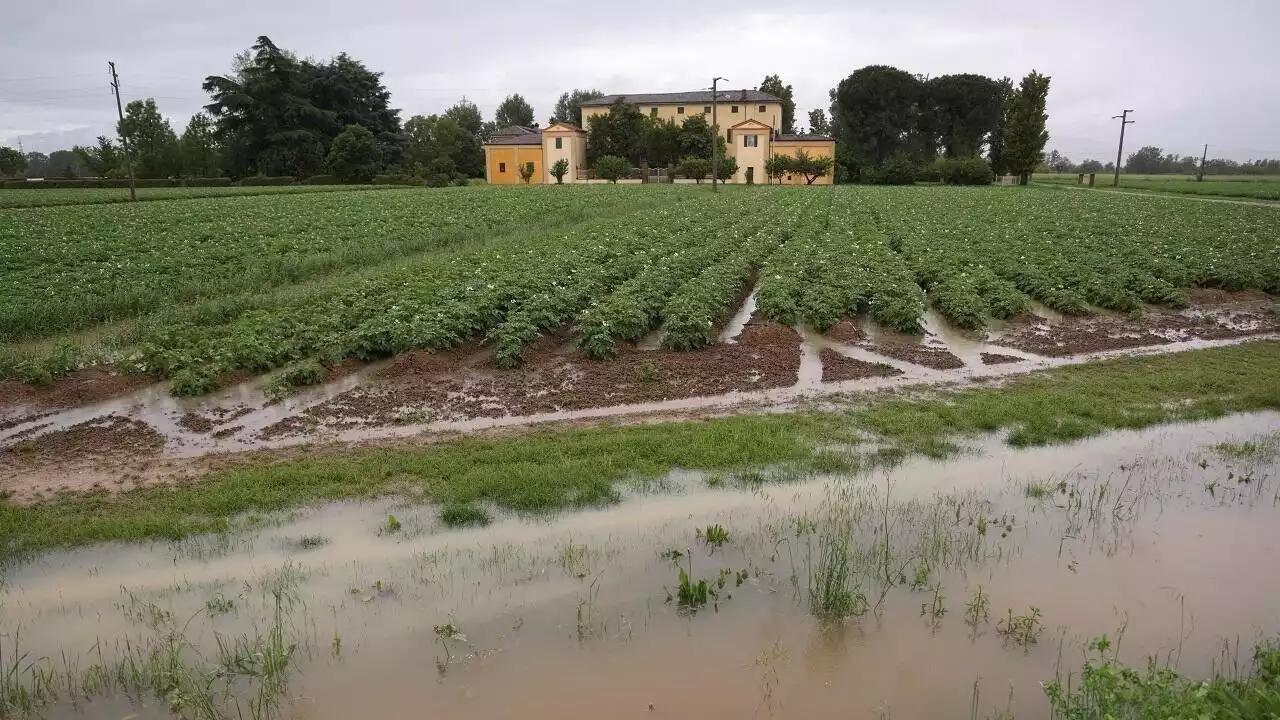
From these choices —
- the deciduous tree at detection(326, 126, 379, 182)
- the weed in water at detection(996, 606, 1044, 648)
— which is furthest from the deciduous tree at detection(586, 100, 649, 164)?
the weed in water at detection(996, 606, 1044, 648)

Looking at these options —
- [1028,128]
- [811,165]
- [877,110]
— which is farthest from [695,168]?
[1028,128]

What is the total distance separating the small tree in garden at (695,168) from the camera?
7288cm

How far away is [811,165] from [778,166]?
10.5 feet

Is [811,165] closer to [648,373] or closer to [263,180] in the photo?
[263,180]

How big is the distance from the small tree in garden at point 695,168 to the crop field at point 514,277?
4122cm

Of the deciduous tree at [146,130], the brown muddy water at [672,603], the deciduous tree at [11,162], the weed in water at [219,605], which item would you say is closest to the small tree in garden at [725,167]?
the deciduous tree at [146,130]

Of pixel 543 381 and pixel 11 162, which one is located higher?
pixel 11 162

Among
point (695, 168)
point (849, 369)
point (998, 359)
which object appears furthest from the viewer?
point (695, 168)

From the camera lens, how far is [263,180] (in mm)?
73688

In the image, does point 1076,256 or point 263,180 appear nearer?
point 1076,256

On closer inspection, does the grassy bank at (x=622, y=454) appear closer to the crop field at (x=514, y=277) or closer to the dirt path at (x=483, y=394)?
the dirt path at (x=483, y=394)

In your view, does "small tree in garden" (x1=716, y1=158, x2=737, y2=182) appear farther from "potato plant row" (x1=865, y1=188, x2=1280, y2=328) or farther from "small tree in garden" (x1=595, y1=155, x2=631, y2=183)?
"potato plant row" (x1=865, y1=188, x2=1280, y2=328)

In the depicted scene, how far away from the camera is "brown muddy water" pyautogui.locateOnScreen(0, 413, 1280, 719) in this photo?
501cm

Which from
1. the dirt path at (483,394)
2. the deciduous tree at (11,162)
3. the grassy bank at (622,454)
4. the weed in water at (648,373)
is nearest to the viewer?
the grassy bank at (622,454)
